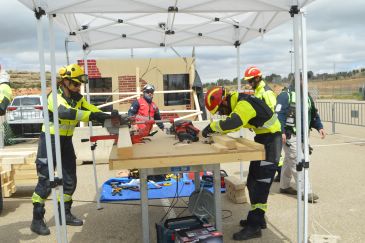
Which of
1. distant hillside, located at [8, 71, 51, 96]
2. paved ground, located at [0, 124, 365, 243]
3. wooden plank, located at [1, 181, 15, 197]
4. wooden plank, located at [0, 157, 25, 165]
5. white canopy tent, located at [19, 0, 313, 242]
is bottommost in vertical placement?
paved ground, located at [0, 124, 365, 243]

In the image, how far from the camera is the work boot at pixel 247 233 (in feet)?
15.7

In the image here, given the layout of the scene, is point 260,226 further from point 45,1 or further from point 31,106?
point 31,106

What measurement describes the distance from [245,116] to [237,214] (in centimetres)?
218

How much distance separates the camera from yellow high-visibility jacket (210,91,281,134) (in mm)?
4246

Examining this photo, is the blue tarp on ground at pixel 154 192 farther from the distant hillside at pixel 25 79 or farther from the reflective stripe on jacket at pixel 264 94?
the distant hillside at pixel 25 79

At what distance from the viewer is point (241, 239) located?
189 inches

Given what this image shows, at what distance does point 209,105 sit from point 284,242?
6.46 ft

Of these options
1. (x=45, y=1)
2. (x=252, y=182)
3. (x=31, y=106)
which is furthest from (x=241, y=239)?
(x=31, y=106)

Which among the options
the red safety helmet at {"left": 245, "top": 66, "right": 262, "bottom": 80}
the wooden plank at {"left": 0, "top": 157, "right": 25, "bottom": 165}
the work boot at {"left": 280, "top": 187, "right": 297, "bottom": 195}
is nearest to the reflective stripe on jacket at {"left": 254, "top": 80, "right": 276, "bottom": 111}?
the red safety helmet at {"left": 245, "top": 66, "right": 262, "bottom": 80}

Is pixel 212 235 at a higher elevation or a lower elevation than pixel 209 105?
lower

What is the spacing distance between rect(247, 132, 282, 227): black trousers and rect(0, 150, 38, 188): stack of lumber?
4.47 metres

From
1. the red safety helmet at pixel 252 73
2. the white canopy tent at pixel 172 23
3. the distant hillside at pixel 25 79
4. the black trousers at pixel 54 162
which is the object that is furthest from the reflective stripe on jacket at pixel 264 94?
the distant hillside at pixel 25 79

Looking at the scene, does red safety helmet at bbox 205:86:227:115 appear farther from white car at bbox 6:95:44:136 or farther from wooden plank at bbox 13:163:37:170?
white car at bbox 6:95:44:136

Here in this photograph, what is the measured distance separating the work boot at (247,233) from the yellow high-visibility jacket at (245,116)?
51.6 inches
